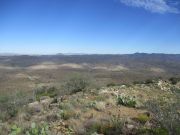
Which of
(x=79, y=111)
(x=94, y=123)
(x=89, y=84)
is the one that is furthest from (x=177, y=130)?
(x=89, y=84)

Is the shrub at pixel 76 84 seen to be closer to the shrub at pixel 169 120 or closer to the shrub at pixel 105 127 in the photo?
the shrub at pixel 105 127

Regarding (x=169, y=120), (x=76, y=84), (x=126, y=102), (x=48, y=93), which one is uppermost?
(x=169, y=120)

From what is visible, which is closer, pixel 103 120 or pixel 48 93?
pixel 103 120

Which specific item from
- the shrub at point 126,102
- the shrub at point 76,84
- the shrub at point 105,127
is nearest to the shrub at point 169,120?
the shrub at point 105,127

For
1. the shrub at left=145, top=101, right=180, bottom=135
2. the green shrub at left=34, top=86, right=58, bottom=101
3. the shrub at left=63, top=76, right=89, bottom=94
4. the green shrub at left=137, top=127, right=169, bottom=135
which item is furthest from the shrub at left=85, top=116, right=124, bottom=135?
the shrub at left=63, top=76, right=89, bottom=94

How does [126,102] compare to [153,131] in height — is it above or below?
below

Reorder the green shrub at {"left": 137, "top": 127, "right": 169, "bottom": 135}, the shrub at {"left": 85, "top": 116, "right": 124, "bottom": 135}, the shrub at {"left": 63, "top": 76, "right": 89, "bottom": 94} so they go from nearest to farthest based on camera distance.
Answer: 1. the green shrub at {"left": 137, "top": 127, "right": 169, "bottom": 135}
2. the shrub at {"left": 85, "top": 116, "right": 124, "bottom": 135}
3. the shrub at {"left": 63, "top": 76, "right": 89, "bottom": 94}

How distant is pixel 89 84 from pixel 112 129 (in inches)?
690

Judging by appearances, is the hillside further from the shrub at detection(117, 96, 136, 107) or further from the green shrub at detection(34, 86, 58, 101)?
the green shrub at detection(34, 86, 58, 101)

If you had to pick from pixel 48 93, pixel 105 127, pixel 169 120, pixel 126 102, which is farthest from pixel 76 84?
pixel 169 120

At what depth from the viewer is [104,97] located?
59.3 feet

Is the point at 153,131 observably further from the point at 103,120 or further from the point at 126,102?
the point at 126,102

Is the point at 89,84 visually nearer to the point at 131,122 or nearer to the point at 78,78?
the point at 78,78

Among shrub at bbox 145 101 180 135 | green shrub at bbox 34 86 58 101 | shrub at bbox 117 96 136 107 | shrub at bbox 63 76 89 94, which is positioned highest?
shrub at bbox 145 101 180 135
